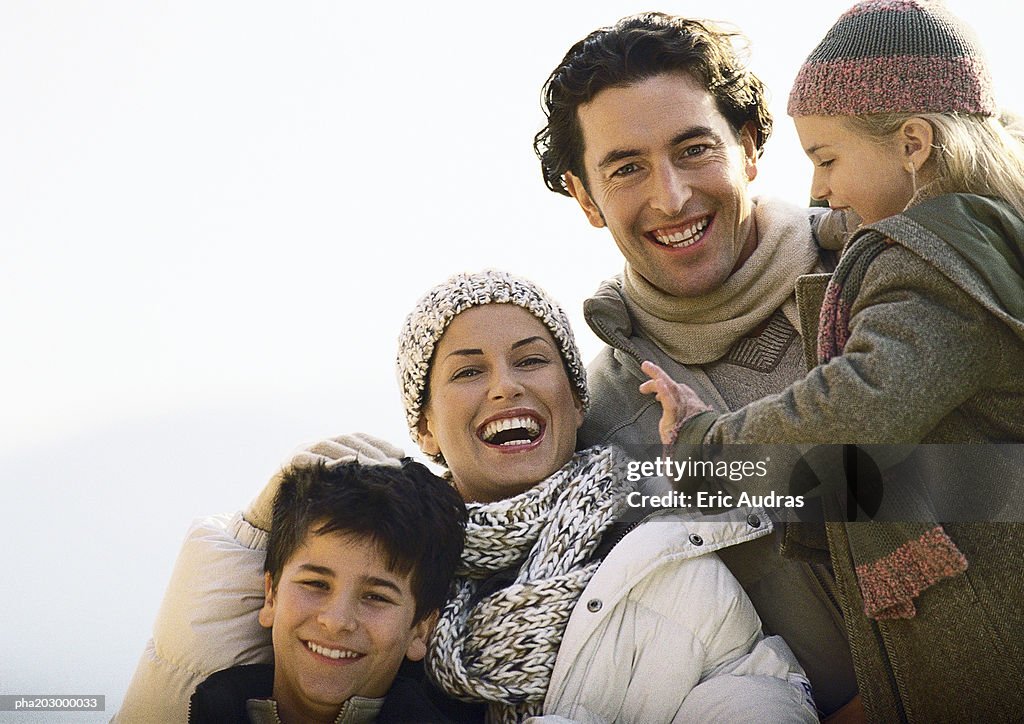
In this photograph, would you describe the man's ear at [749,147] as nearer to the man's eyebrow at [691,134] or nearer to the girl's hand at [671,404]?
the man's eyebrow at [691,134]

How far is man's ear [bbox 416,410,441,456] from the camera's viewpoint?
2.95 metres

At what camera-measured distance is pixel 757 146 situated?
3.20m

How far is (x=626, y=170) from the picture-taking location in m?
2.94

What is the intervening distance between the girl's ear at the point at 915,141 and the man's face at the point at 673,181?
2.23 ft

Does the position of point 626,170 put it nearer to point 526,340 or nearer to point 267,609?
point 526,340

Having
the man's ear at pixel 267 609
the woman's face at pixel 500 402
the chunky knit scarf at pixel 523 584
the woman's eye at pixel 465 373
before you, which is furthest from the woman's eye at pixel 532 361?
the man's ear at pixel 267 609

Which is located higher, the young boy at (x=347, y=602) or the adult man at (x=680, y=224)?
the adult man at (x=680, y=224)

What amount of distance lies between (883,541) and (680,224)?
3.43ft

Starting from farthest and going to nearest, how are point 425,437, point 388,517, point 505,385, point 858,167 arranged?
point 425,437, point 505,385, point 388,517, point 858,167

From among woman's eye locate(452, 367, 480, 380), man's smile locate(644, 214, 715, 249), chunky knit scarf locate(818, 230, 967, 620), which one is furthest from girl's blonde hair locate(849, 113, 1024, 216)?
woman's eye locate(452, 367, 480, 380)

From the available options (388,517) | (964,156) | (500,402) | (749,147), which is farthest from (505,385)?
(964,156)

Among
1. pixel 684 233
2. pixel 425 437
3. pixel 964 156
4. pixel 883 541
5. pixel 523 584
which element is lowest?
pixel 523 584

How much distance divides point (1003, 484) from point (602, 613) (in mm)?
804

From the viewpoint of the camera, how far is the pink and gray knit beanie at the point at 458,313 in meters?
2.82
